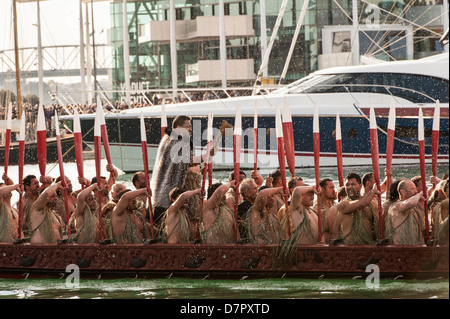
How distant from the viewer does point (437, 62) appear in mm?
21141

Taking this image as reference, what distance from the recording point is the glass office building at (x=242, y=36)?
1304 inches

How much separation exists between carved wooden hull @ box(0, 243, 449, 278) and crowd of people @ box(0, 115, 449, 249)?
0.16 meters

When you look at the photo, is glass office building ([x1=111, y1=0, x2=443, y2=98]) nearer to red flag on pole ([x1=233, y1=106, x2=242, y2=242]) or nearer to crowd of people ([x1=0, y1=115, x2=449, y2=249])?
crowd of people ([x1=0, y1=115, x2=449, y2=249])

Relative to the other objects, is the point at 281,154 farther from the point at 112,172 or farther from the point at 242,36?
the point at 242,36

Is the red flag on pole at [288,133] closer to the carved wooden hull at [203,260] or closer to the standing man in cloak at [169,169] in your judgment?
the carved wooden hull at [203,260]

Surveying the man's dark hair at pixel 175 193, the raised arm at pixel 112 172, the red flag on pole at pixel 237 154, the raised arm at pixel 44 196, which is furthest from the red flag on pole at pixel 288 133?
the raised arm at pixel 44 196

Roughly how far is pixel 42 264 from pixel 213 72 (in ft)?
85.3

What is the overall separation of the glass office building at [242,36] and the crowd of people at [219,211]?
19.2m

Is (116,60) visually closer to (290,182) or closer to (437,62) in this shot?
(437,62)

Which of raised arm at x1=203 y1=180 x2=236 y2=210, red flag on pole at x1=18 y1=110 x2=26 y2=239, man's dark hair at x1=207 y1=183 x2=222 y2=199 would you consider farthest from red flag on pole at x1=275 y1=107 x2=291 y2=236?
red flag on pole at x1=18 y1=110 x2=26 y2=239

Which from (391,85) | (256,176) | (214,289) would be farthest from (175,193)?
(391,85)

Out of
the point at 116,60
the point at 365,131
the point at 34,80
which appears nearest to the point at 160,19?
the point at 116,60

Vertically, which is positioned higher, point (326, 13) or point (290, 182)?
point (326, 13)
